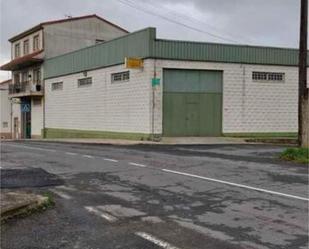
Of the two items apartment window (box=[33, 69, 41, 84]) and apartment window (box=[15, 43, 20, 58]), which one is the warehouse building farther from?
apartment window (box=[15, 43, 20, 58])

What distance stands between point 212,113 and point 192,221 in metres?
24.3

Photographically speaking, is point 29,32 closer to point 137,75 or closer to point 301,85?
point 137,75

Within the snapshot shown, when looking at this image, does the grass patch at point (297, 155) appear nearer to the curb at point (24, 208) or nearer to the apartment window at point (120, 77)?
the curb at point (24, 208)

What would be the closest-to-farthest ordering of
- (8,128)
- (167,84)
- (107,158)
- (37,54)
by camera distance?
1. (107,158)
2. (167,84)
3. (37,54)
4. (8,128)

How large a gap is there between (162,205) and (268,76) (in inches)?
1003

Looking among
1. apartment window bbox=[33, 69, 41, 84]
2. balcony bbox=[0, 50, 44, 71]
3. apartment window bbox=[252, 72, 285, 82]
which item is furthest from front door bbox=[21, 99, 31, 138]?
apartment window bbox=[252, 72, 285, 82]

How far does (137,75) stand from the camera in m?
31.3

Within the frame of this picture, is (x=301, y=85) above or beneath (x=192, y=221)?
above

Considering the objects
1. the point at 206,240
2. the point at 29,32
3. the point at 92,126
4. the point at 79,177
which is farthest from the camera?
the point at 29,32

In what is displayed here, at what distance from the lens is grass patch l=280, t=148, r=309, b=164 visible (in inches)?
680

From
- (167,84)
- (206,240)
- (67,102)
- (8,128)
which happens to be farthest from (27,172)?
(8,128)

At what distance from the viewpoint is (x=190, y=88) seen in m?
31.4

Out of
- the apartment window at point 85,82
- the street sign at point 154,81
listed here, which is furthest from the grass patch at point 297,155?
the apartment window at point 85,82

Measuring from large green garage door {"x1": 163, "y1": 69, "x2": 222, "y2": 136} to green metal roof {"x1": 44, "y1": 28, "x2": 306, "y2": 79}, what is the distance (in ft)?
3.32
